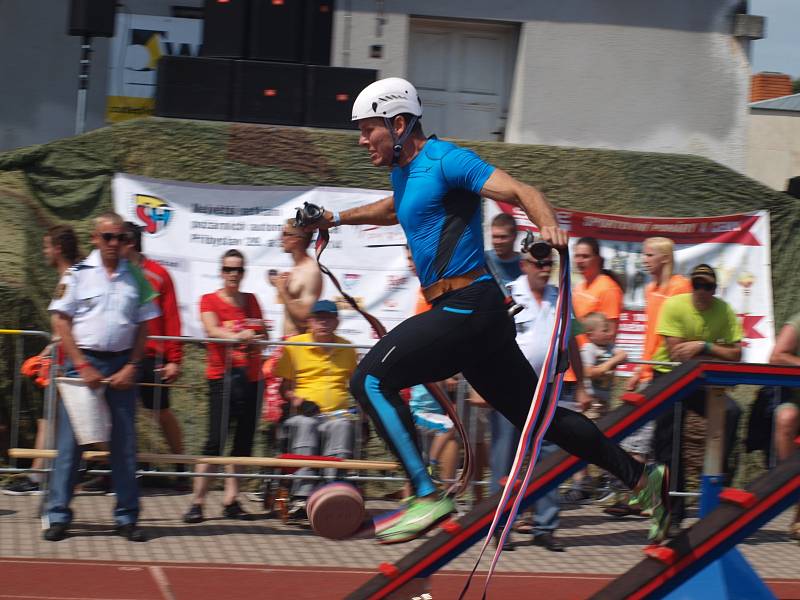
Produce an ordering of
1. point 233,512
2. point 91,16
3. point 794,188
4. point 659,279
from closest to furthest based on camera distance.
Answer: point 233,512
point 659,279
point 91,16
point 794,188

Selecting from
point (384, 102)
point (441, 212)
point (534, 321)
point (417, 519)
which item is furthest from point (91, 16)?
point (417, 519)

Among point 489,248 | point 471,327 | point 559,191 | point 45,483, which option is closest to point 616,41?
point 559,191

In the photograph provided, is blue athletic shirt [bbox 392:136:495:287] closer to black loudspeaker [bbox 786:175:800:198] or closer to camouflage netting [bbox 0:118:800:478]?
camouflage netting [bbox 0:118:800:478]

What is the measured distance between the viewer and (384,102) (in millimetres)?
4438

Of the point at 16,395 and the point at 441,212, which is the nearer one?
the point at 441,212

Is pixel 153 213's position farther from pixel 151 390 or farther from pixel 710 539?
pixel 710 539

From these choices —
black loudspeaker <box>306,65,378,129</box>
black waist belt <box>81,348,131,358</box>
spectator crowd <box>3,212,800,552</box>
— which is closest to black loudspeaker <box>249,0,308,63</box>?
black loudspeaker <box>306,65,378,129</box>

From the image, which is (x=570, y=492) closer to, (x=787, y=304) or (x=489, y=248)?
(x=489, y=248)

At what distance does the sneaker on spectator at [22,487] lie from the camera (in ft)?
26.4

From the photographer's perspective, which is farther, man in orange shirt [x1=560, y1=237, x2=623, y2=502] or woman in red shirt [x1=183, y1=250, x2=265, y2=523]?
man in orange shirt [x1=560, y1=237, x2=623, y2=502]

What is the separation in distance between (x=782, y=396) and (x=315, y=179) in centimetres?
392

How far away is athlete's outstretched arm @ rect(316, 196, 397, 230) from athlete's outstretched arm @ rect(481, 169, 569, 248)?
2.34 feet

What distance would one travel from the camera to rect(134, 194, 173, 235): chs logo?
9.05m

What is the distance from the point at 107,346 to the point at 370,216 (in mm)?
2506
